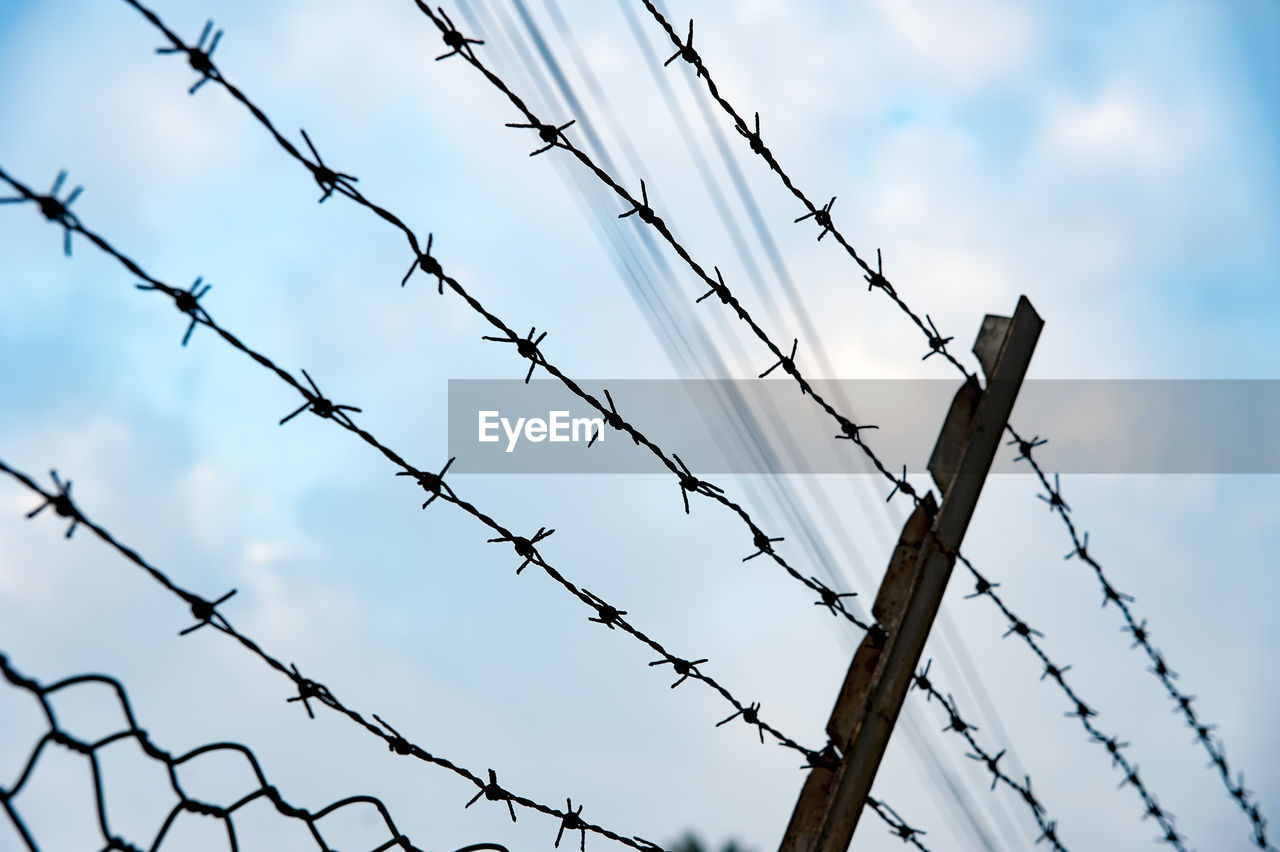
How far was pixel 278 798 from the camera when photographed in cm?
142

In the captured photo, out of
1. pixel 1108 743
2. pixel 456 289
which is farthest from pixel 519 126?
pixel 1108 743

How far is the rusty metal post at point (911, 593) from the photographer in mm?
2199

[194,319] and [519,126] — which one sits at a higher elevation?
[519,126]

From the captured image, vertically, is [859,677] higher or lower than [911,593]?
lower

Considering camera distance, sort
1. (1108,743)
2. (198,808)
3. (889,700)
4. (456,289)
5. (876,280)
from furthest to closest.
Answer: (1108,743)
(876,280)
(889,700)
(456,289)
(198,808)

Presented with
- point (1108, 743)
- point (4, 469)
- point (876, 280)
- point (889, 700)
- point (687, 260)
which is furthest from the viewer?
point (1108, 743)

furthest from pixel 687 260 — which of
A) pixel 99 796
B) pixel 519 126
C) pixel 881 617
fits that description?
pixel 99 796

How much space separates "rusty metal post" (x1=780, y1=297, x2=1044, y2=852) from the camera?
7.22 feet

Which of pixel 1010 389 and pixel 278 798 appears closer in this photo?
pixel 278 798

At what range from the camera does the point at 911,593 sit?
236 centimetres

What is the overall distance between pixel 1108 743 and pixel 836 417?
1.47 metres

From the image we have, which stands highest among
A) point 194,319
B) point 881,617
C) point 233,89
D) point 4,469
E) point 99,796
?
point 881,617

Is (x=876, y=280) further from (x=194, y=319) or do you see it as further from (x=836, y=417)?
(x=194, y=319)

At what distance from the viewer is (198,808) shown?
4.36 feet
